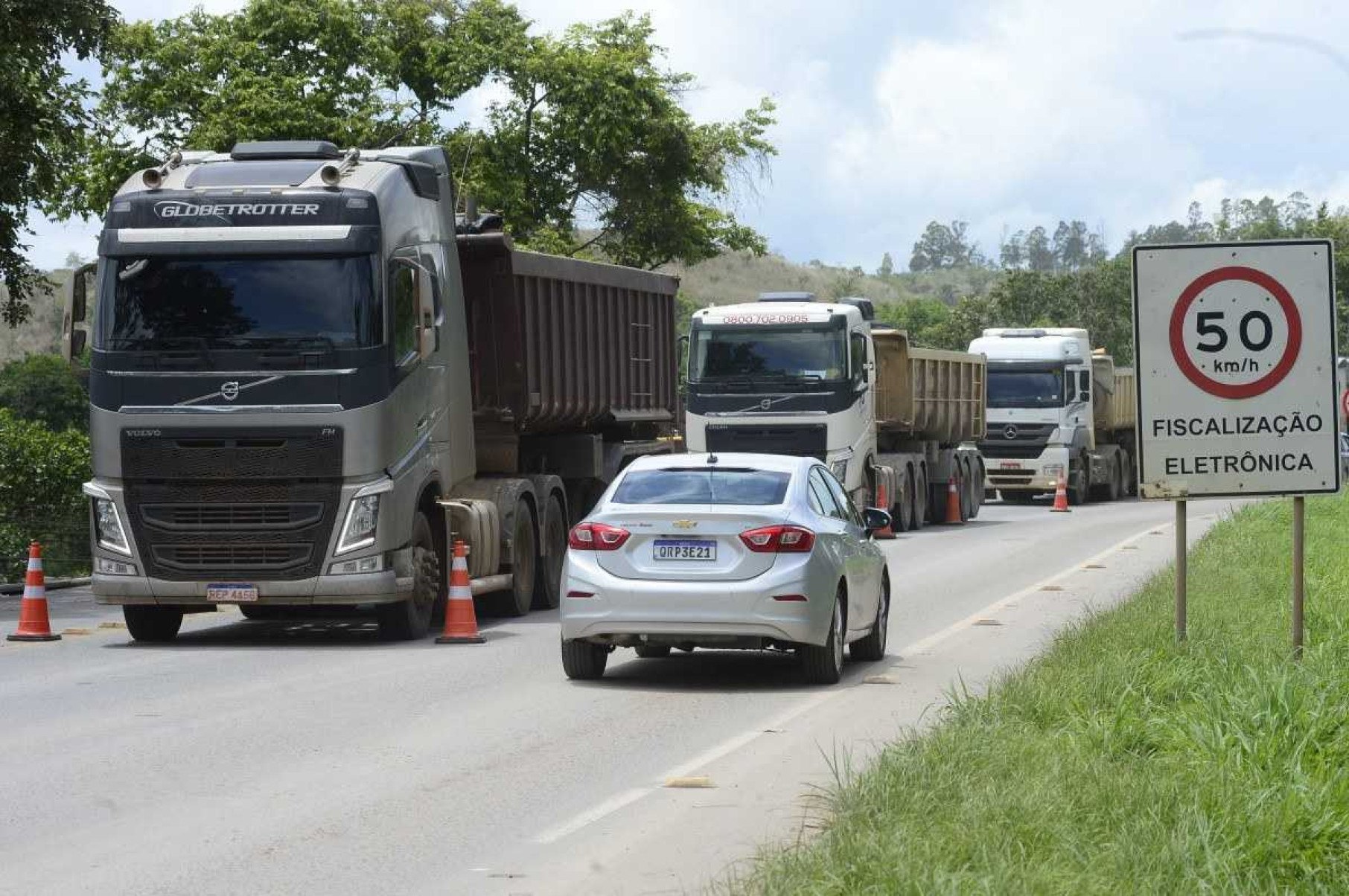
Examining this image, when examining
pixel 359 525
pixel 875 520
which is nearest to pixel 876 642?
pixel 875 520

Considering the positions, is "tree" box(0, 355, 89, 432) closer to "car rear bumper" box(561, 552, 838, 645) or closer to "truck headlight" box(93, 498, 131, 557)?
"truck headlight" box(93, 498, 131, 557)

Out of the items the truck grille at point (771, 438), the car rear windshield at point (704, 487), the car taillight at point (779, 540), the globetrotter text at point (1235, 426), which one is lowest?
the car taillight at point (779, 540)

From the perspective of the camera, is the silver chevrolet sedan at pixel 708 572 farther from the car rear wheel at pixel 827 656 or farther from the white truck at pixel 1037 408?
the white truck at pixel 1037 408

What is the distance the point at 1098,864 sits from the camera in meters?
6.78

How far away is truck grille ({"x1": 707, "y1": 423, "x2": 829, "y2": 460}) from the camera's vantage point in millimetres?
31125

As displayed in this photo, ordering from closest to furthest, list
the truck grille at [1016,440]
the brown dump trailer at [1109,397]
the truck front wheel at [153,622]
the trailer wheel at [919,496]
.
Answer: the truck front wheel at [153,622] < the trailer wheel at [919,496] < the truck grille at [1016,440] < the brown dump trailer at [1109,397]

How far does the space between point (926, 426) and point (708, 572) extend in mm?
24823

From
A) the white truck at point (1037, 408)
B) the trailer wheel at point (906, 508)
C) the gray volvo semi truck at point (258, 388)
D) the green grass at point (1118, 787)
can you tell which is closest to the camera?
the green grass at point (1118, 787)

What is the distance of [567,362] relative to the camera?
21438 mm

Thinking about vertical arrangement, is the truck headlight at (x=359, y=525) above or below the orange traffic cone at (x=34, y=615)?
above

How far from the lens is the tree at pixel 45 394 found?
80312 mm

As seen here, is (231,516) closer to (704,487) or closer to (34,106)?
A: (704,487)

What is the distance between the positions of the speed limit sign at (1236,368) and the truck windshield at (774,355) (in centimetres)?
1971

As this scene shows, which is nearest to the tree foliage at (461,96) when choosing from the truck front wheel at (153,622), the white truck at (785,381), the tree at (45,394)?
the white truck at (785,381)
